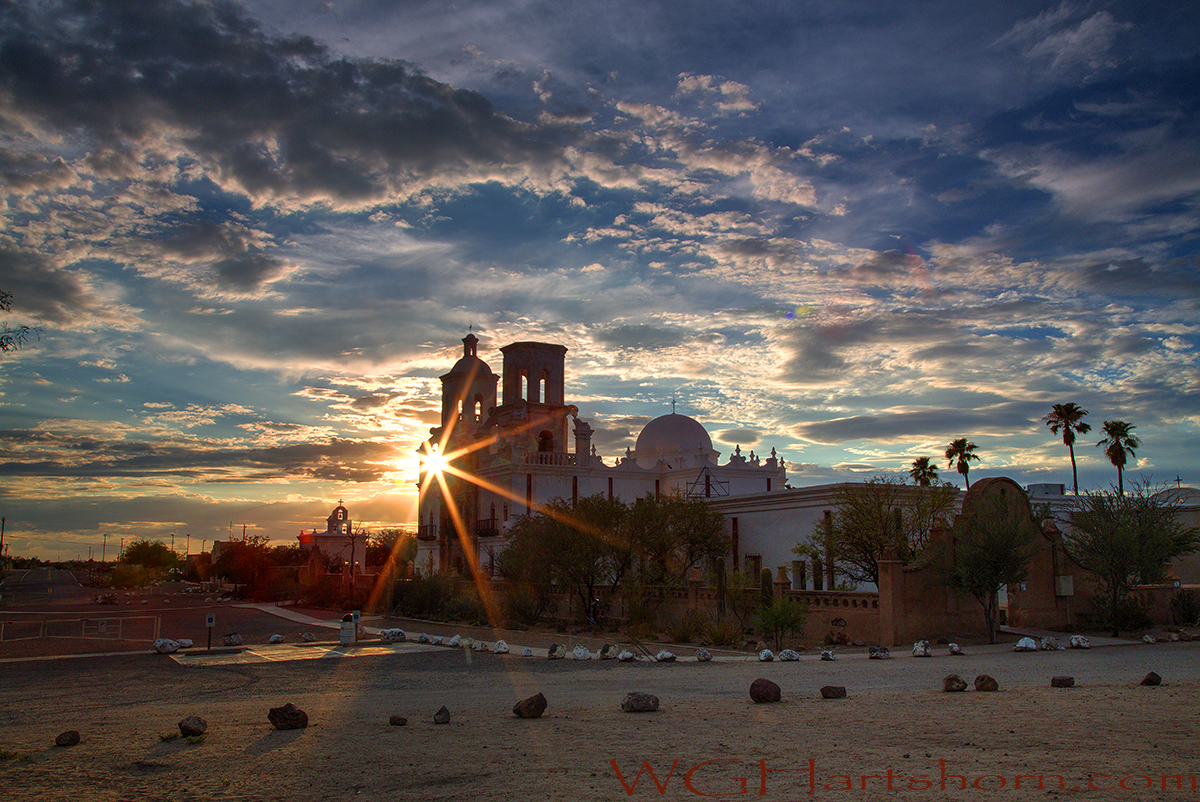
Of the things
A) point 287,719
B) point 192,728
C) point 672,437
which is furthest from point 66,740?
point 672,437

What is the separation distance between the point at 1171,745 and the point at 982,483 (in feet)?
57.2

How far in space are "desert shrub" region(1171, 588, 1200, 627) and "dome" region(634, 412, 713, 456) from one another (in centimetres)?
2830

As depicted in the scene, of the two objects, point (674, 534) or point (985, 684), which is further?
point (674, 534)

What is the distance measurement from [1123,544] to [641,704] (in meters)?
20.1

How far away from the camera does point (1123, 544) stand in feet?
80.4

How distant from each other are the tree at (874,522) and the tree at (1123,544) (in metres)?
4.67

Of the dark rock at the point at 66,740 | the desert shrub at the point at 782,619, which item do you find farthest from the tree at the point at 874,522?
the dark rock at the point at 66,740

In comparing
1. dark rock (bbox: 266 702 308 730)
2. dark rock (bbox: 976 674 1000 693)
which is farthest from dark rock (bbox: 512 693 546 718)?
dark rock (bbox: 976 674 1000 693)

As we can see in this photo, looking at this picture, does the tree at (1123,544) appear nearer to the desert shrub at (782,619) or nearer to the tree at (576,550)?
the desert shrub at (782,619)

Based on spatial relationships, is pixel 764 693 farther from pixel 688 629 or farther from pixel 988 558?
pixel 688 629

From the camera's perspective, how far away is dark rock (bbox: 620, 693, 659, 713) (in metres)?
10.9

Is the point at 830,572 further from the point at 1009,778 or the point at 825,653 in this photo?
the point at 1009,778

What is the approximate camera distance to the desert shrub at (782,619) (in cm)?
2228

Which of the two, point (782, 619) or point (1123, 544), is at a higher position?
point (1123, 544)
